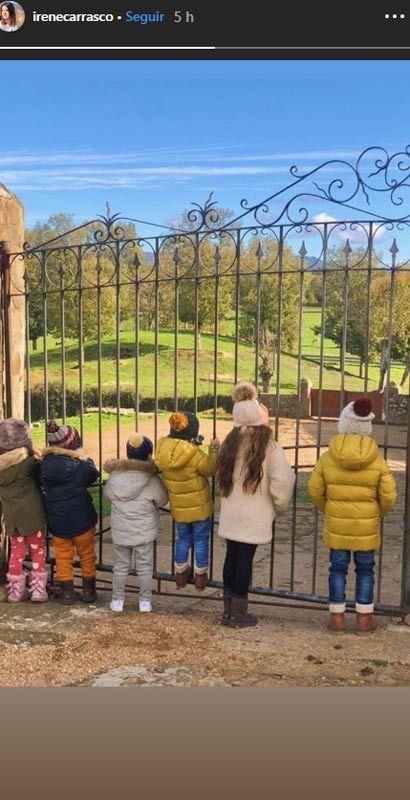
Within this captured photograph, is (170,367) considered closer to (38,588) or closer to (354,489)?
(38,588)

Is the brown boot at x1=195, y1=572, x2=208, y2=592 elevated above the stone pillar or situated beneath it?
situated beneath

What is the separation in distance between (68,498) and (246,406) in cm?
149

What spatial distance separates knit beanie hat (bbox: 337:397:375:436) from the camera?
16.6 ft

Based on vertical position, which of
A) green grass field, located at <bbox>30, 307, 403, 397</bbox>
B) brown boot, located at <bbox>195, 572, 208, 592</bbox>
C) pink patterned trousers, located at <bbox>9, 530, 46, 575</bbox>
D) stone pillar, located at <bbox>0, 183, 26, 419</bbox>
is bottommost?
green grass field, located at <bbox>30, 307, 403, 397</bbox>

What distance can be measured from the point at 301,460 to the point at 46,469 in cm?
914

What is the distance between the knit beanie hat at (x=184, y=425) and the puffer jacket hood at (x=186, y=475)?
49mm

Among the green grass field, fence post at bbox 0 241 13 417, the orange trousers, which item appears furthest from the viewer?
the green grass field

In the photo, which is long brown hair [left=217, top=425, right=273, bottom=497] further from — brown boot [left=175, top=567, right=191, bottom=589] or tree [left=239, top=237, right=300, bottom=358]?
tree [left=239, top=237, right=300, bottom=358]

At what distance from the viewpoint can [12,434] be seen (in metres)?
5.73

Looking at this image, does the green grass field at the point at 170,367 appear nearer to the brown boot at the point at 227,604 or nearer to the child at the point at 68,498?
the child at the point at 68,498

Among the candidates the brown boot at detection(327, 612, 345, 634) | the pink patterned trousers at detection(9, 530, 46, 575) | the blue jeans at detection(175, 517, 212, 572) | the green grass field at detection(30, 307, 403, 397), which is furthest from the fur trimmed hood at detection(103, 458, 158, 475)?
the green grass field at detection(30, 307, 403, 397)
